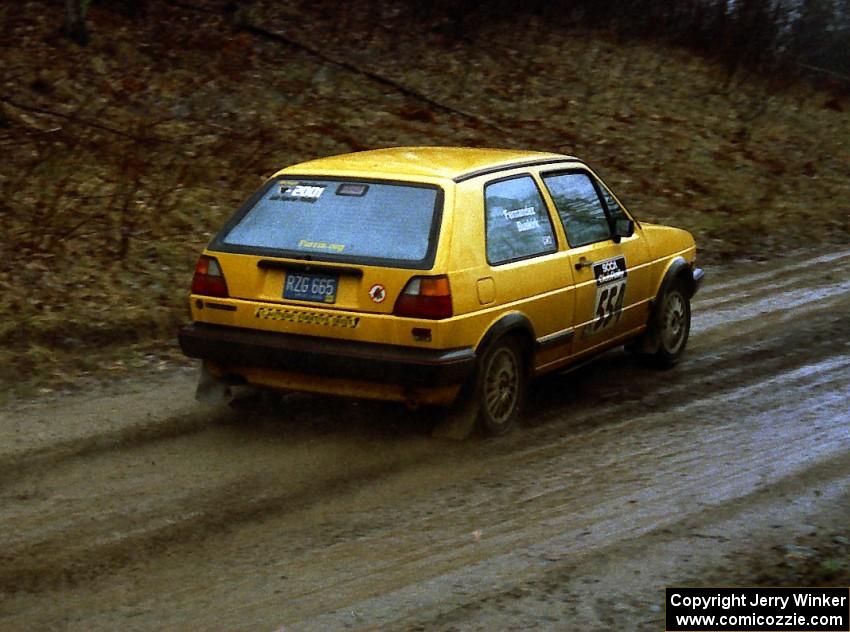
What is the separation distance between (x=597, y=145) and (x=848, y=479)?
12701mm

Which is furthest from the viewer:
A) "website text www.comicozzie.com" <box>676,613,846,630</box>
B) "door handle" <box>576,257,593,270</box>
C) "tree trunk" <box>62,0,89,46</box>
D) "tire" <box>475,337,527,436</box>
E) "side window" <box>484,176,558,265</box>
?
"tree trunk" <box>62,0,89,46</box>

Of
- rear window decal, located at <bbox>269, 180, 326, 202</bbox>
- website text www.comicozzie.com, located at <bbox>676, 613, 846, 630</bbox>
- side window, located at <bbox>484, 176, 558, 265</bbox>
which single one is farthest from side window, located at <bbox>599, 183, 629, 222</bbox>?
website text www.comicozzie.com, located at <bbox>676, 613, 846, 630</bbox>

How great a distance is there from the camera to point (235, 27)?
19953 mm

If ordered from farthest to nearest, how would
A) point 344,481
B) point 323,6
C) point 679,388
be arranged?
point 323,6 < point 679,388 < point 344,481

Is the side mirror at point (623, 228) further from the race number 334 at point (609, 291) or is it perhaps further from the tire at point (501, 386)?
the tire at point (501, 386)

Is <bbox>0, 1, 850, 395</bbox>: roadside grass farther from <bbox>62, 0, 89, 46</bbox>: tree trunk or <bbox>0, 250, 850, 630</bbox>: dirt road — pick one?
<bbox>0, 250, 850, 630</bbox>: dirt road

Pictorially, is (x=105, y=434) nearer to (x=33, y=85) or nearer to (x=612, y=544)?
(x=612, y=544)

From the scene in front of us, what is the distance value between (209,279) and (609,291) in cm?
267

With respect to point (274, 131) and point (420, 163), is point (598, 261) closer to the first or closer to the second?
point (420, 163)

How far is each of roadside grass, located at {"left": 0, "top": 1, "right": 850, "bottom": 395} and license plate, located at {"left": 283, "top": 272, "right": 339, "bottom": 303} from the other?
232 centimetres

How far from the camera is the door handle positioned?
8.30 metres

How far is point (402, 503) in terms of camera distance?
651 cm

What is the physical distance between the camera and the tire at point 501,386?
7.54 metres

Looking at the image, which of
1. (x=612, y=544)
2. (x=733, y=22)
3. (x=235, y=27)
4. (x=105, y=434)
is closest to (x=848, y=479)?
(x=612, y=544)
